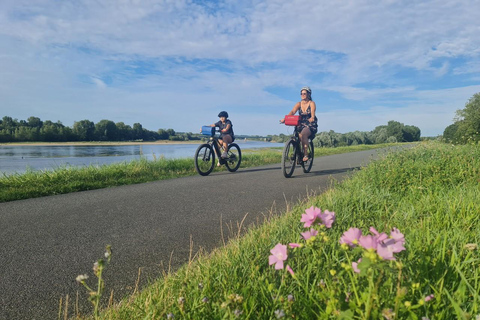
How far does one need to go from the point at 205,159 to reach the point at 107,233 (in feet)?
20.4

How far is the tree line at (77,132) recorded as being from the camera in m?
43.6

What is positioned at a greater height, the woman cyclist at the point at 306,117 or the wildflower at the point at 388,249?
the woman cyclist at the point at 306,117

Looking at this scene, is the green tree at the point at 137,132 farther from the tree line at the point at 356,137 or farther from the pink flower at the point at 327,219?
the pink flower at the point at 327,219

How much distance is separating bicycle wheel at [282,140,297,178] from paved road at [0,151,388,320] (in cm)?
165

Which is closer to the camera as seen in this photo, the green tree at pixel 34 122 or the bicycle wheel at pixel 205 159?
the bicycle wheel at pixel 205 159

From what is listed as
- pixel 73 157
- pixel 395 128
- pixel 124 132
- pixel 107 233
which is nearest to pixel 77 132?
pixel 124 132

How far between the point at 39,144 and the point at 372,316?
51.8 meters

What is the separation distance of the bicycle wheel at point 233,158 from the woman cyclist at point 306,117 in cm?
243

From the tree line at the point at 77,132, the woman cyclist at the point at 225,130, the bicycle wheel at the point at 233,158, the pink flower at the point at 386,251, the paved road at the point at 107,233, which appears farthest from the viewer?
the tree line at the point at 77,132

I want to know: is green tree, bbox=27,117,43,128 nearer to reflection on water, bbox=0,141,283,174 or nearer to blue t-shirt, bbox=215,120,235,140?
reflection on water, bbox=0,141,283,174

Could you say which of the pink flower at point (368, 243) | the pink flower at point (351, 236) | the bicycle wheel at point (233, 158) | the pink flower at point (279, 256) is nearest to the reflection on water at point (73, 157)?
the bicycle wheel at point (233, 158)

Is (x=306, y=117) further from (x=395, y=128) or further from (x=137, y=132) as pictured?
(x=395, y=128)

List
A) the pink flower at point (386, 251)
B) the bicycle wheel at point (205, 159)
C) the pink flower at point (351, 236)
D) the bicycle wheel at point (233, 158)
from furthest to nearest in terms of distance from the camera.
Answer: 1. the bicycle wheel at point (233, 158)
2. the bicycle wheel at point (205, 159)
3. the pink flower at point (351, 236)
4. the pink flower at point (386, 251)

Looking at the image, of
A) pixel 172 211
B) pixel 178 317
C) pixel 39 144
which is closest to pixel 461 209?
pixel 178 317
